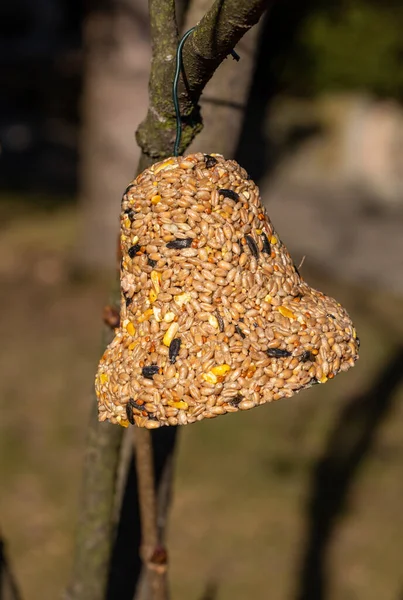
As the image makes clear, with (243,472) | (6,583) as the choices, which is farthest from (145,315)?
(243,472)

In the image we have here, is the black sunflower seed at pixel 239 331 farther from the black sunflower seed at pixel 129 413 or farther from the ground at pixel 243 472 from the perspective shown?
the ground at pixel 243 472

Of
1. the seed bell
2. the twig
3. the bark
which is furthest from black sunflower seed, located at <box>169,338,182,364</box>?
the twig

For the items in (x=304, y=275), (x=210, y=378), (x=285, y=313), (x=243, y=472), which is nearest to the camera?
(x=210, y=378)

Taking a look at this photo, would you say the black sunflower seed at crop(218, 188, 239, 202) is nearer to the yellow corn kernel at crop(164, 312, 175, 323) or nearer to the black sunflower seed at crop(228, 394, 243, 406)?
the yellow corn kernel at crop(164, 312, 175, 323)

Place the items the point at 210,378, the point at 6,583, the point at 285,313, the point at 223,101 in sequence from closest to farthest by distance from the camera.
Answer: the point at 210,378 → the point at 285,313 → the point at 223,101 → the point at 6,583

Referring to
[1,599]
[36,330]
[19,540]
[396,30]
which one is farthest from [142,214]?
[396,30]

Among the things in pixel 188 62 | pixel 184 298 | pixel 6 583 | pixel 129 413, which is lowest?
pixel 6 583

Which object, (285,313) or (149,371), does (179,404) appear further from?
(285,313)
